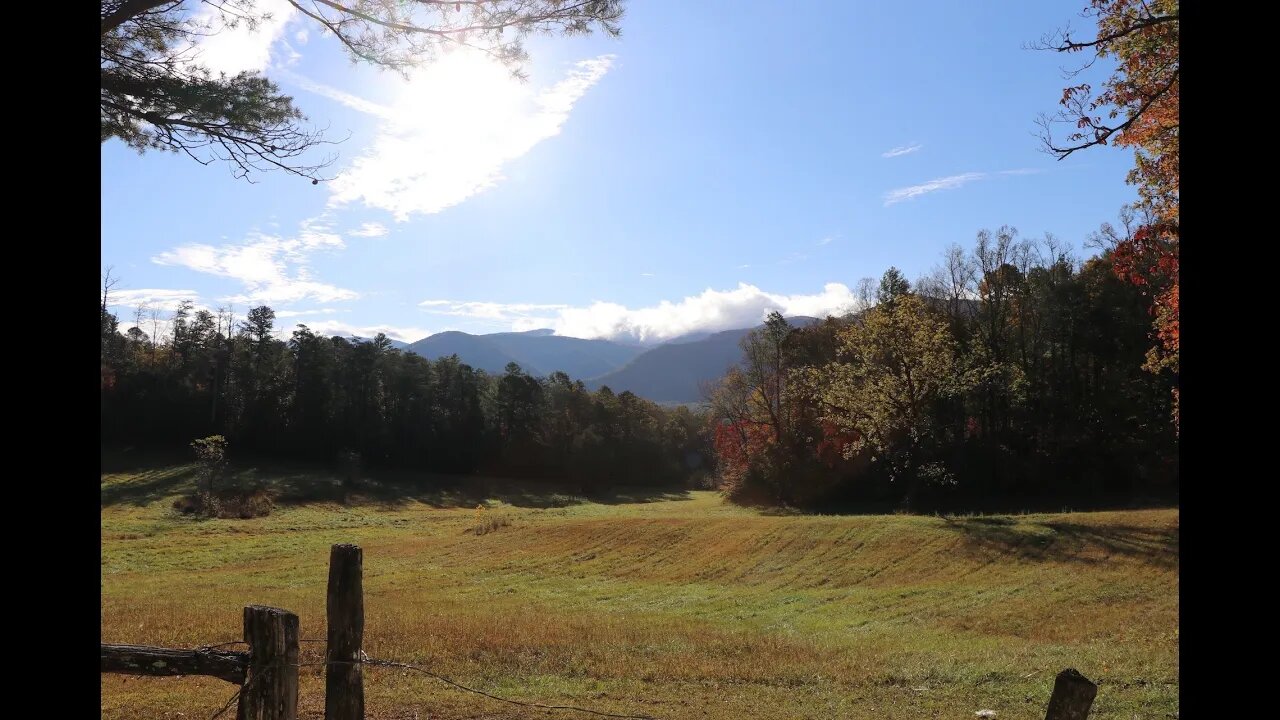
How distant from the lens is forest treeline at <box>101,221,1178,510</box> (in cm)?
3953

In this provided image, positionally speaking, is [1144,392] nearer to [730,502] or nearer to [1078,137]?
[730,502]

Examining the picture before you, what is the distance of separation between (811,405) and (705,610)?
104 feet

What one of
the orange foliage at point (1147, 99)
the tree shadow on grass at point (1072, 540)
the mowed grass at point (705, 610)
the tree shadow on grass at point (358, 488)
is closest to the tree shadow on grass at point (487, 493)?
the tree shadow on grass at point (358, 488)

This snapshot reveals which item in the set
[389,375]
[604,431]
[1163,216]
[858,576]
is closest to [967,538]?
[858,576]

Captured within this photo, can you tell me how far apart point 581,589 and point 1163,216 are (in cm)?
1708

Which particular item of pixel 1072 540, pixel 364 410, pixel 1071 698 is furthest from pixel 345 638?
pixel 364 410

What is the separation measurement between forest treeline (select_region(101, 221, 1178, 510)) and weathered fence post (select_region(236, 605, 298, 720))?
3416cm

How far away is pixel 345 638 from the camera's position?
17.6ft

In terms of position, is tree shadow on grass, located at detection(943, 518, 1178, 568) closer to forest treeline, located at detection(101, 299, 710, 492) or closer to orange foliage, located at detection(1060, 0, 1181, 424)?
orange foliage, located at detection(1060, 0, 1181, 424)

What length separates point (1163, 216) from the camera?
12.3 m

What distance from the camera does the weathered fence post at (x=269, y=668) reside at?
4762 millimetres

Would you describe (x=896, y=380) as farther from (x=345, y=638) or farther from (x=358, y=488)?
(x=358, y=488)

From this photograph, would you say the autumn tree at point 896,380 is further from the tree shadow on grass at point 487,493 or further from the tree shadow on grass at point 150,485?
the tree shadow on grass at point 150,485

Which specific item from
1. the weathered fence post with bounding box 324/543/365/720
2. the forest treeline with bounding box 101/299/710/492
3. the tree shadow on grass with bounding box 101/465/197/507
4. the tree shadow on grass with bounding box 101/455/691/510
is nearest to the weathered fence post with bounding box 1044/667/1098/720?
the weathered fence post with bounding box 324/543/365/720
